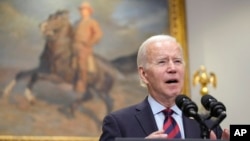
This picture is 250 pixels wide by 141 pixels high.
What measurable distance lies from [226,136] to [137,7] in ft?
12.5

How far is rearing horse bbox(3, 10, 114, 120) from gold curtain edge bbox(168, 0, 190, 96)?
876mm

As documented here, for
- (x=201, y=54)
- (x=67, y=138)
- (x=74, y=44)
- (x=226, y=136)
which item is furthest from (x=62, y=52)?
(x=226, y=136)

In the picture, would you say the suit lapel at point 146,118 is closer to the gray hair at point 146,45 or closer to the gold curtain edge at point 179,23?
the gray hair at point 146,45

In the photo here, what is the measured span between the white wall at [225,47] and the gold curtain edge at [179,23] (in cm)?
8

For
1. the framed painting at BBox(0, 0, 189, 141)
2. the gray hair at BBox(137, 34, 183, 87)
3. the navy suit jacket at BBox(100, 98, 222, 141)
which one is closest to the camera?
the navy suit jacket at BBox(100, 98, 222, 141)

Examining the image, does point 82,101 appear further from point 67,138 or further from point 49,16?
point 49,16

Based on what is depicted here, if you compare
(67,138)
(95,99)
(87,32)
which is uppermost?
(87,32)

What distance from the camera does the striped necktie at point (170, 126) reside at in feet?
9.45

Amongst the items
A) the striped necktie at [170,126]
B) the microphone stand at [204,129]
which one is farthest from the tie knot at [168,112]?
the microphone stand at [204,129]

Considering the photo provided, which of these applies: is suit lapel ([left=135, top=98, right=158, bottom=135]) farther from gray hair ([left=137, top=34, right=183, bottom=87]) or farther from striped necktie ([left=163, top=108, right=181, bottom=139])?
gray hair ([left=137, top=34, right=183, bottom=87])

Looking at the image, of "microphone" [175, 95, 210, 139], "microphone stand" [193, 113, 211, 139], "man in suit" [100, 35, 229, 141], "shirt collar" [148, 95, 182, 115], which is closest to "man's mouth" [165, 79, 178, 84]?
"man in suit" [100, 35, 229, 141]

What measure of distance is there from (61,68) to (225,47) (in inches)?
76.3

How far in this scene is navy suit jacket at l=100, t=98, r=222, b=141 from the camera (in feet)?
9.37

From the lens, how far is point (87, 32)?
19.7 ft
